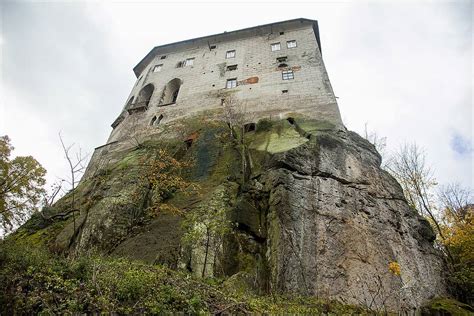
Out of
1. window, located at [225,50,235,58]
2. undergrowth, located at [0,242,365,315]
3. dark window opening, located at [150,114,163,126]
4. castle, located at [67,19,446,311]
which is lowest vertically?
undergrowth, located at [0,242,365,315]

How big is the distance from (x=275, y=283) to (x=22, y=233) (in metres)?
10.7

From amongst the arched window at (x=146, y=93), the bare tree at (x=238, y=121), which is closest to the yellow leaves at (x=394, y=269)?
the bare tree at (x=238, y=121)

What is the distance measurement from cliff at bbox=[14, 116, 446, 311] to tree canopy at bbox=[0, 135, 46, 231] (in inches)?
36.4

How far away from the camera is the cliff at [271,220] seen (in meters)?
8.12

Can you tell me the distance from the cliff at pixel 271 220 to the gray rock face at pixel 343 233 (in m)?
0.03

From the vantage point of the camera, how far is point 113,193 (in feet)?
38.6

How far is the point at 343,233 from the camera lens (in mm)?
9023

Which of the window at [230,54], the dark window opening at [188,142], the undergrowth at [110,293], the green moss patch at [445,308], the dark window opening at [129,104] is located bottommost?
the undergrowth at [110,293]

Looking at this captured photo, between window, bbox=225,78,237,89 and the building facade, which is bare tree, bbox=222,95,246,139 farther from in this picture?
window, bbox=225,78,237,89

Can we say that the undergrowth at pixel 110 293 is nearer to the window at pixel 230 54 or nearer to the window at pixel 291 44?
the window at pixel 230 54

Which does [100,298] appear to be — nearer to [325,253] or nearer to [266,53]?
[325,253]

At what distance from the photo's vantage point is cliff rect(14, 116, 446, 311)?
8.12 metres

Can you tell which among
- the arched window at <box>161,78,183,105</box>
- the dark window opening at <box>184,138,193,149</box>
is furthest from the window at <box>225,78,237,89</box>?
the dark window opening at <box>184,138,193,149</box>

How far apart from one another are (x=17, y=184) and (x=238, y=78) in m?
14.1
